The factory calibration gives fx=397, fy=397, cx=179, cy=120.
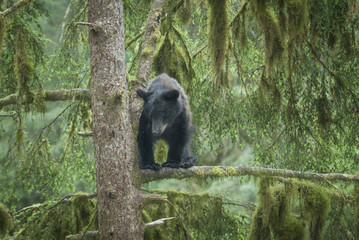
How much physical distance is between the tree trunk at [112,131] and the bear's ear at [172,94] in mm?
1164

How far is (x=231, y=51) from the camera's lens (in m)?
5.45

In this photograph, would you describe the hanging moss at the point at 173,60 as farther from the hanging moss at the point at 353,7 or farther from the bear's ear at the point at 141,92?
the hanging moss at the point at 353,7

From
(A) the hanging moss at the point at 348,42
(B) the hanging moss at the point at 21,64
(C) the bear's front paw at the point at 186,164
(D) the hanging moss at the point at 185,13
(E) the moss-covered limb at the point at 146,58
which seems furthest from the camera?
(D) the hanging moss at the point at 185,13

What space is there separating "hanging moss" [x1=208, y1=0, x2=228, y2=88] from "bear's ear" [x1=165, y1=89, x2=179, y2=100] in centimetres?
56

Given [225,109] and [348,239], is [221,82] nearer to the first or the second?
[225,109]

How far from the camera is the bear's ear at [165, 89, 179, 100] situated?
4.97 meters

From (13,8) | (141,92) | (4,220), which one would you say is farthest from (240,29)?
(4,220)

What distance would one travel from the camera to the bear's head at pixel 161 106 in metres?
4.92

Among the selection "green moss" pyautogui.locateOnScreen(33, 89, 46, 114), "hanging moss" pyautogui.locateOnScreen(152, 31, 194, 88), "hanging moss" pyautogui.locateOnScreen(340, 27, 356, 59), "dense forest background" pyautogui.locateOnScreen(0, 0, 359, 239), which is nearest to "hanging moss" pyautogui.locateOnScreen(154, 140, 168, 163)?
"dense forest background" pyautogui.locateOnScreen(0, 0, 359, 239)

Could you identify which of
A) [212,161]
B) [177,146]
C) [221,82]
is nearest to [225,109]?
[221,82]

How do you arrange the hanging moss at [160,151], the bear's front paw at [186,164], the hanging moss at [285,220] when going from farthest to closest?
the hanging moss at [160,151]
the bear's front paw at [186,164]
the hanging moss at [285,220]

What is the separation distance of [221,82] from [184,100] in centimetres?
58

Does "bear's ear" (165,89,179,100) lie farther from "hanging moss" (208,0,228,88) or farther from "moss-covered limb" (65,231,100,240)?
"moss-covered limb" (65,231,100,240)

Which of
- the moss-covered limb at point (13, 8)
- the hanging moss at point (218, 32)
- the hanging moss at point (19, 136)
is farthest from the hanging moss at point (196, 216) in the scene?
the moss-covered limb at point (13, 8)
